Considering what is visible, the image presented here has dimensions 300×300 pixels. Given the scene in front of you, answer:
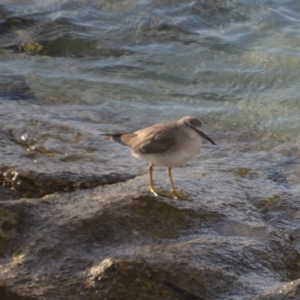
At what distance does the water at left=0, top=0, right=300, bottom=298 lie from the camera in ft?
20.3

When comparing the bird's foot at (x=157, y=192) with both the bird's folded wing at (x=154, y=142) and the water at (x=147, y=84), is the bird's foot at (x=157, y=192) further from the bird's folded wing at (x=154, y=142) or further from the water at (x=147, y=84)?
the water at (x=147, y=84)

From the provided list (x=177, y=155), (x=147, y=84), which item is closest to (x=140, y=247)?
(x=177, y=155)

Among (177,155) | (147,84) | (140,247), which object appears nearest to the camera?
(140,247)

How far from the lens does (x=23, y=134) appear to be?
21.0 feet

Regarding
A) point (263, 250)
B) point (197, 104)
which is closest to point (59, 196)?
point (263, 250)

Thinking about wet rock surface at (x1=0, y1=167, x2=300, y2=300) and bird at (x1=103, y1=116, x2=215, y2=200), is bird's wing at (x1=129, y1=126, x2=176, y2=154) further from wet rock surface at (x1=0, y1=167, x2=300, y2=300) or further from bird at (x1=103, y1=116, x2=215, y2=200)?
wet rock surface at (x1=0, y1=167, x2=300, y2=300)

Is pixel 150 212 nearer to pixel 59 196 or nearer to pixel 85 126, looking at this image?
pixel 59 196

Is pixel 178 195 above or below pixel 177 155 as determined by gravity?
below

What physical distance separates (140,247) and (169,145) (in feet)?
3.62

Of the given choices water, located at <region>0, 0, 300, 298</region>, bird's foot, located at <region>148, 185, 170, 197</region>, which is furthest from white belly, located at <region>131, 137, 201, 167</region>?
water, located at <region>0, 0, 300, 298</region>

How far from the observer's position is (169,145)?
514 centimetres

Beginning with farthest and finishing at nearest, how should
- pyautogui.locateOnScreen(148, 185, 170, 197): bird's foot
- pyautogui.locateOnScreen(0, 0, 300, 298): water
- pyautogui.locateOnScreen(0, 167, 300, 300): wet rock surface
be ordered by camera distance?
pyautogui.locateOnScreen(0, 0, 300, 298): water < pyautogui.locateOnScreen(148, 185, 170, 197): bird's foot < pyautogui.locateOnScreen(0, 167, 300, 300): wet rock surface

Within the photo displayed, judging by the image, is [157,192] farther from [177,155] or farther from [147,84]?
[147,84]

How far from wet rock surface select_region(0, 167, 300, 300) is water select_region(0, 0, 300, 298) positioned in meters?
0.21
